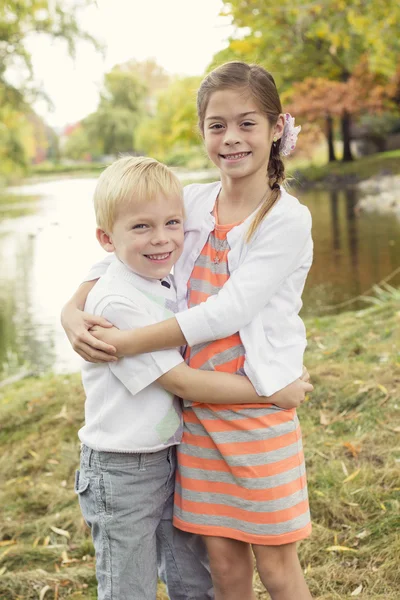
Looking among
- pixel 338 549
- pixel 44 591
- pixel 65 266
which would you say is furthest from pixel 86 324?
pixel 65 266

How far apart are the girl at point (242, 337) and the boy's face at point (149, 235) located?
0.10 m

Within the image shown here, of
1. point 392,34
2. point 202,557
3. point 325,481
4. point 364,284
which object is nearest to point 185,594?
point 202,557

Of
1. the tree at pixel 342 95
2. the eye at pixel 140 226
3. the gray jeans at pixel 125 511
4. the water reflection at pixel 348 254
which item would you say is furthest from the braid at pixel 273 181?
the tree at pixel 342 95

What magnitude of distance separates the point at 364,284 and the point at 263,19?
10.4ft

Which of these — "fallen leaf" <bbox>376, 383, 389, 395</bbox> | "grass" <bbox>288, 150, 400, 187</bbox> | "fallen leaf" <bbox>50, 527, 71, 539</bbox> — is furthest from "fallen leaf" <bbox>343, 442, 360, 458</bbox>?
"grass" <bbox>288, 150, 400, 187</bbox>

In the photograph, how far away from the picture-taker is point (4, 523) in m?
3.16

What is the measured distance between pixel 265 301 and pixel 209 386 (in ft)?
0.77

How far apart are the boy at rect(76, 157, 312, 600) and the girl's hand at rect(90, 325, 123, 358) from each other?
27 mm

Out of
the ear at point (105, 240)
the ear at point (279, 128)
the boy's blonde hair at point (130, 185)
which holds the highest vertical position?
the ear at point (279, 128)

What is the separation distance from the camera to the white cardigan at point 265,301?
67.4 inches

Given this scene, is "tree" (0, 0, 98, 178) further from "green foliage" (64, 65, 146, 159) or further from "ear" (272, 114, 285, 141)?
"green foliage" (64, 65, 146, 159)

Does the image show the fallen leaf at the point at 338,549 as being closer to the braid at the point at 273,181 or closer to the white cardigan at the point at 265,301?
the white cardigan at the point at 265,301

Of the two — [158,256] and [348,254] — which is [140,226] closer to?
[158,256]

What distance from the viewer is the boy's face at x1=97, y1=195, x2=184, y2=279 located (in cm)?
177
